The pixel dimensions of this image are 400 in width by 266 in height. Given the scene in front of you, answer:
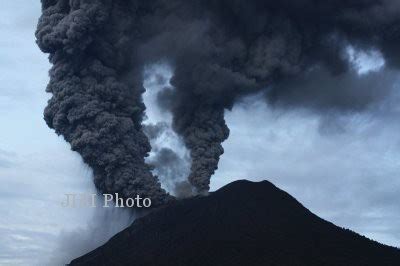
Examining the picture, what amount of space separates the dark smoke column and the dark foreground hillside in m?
3.42

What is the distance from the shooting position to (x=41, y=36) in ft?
197

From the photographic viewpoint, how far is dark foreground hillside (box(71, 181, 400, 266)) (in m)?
56.2

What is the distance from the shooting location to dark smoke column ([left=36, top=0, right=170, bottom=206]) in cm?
5731

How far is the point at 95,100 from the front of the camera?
58.0 m

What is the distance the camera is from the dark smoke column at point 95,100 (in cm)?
5731

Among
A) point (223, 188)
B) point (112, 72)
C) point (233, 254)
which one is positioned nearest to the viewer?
point (233, 254)

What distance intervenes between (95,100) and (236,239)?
15.5m

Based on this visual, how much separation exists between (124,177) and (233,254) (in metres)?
10.1

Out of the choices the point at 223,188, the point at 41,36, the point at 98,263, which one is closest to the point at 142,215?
the point at 98,263

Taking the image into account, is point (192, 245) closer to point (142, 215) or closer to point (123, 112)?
point (142, 215)

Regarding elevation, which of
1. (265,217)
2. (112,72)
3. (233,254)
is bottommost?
(233,254)

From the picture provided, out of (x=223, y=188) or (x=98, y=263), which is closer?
(x=98, y=263)

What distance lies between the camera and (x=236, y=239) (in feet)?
192

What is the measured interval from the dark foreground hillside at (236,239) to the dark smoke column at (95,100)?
11.2 feet
